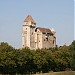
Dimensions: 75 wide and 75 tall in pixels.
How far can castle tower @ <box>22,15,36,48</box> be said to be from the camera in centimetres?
14088

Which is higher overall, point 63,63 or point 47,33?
point 47,33

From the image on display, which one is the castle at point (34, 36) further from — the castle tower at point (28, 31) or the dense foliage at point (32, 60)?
the dense foliage at point (32, 60)

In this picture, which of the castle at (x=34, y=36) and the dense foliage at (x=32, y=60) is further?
the castle at (x=34, y=36)

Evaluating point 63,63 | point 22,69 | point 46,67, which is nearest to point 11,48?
point 22,69

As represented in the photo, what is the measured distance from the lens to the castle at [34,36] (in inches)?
5561

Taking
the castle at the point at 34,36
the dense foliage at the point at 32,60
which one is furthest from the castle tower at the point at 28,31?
the dense foliage at the point at 32,60

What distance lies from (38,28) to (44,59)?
→ 217 feet

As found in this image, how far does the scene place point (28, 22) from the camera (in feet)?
472

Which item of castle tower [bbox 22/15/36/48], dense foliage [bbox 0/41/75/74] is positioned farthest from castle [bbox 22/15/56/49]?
dense foliage [bbox 0/41/75/74]

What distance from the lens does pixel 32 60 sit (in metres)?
80.7

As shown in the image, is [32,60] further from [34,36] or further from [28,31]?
[34,36]

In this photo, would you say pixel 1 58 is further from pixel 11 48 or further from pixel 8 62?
pixel 11 48

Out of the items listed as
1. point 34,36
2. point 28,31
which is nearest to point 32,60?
point 28,31

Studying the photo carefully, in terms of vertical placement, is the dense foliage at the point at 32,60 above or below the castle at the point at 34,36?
below
